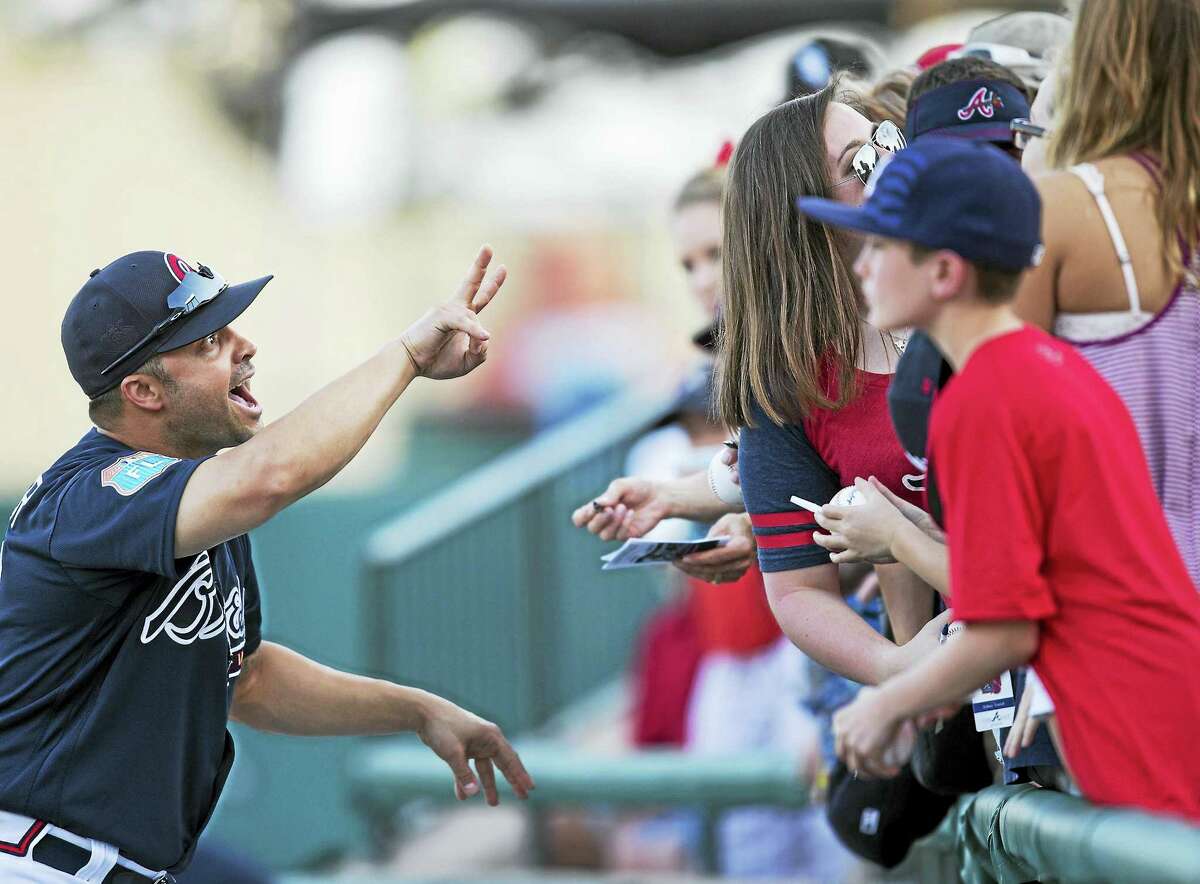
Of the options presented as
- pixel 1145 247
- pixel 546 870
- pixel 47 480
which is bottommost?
pixel 546 870

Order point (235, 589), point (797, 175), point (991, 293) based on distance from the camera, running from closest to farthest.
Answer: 1. point (991, 293)
2. point (797, 175)
3. point (235, 589)

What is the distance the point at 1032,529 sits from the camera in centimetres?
216

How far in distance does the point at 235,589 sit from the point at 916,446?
155cm

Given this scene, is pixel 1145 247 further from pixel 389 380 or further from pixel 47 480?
pixel 47 480

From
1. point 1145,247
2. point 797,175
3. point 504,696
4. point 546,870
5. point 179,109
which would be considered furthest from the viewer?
point 179,109

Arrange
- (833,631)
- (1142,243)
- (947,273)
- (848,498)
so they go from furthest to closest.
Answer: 1. (833,631)
2. (848,498)
3. (1142,243)
4. (947,273)

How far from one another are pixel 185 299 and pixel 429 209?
871 cm

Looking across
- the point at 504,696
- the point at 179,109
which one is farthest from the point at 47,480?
the point at 179,109

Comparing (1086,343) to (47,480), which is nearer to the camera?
(1086,343)

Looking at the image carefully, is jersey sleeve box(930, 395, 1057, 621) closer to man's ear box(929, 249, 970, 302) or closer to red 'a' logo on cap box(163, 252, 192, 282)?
man's ear box(929, 249, 970, 302)

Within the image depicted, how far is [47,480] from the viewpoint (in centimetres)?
315

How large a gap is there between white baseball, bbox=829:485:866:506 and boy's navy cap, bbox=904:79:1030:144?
0.72m

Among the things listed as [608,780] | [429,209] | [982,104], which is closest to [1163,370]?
[982,104]

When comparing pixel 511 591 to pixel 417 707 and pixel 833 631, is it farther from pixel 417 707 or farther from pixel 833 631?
pixel 833 631
